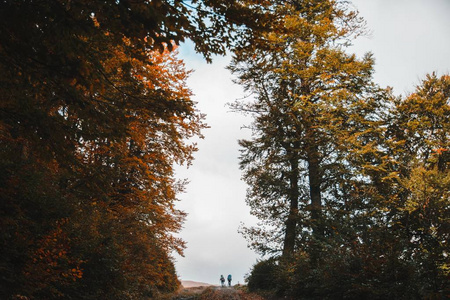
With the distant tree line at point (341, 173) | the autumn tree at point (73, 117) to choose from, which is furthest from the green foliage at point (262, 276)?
the autumn tree at point (73, 117)

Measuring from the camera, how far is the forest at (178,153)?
5.07 meters

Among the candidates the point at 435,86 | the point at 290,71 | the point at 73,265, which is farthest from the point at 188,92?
the point at 435,86

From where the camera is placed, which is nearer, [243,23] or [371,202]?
[243,23]

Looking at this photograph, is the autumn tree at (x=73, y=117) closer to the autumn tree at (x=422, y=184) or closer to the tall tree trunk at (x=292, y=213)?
the autumn tree at (x=422, y=184)

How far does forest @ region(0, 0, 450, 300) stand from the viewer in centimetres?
507

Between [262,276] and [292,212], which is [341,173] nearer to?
[292,212]

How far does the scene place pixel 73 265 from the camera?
324 inches

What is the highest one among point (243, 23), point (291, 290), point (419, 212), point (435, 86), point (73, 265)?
point (435, 86)

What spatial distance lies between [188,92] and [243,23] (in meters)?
9.62

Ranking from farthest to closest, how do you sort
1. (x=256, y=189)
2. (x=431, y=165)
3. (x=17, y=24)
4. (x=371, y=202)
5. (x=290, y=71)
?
(x=256, y=189) < (x=431, y=165) < (x=290, y=71) < (x=371, y=202) < (x=17, y=24)

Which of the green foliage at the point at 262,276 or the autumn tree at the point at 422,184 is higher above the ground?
the autumn tree at the point at 422,184

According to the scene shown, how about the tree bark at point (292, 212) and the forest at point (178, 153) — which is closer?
the forest at point (178, 153)

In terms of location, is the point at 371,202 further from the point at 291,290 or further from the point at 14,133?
the point at 14,133

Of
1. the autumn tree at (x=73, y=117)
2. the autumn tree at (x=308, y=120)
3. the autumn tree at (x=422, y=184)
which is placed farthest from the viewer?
the autumn tree at (x=308, y=120)
